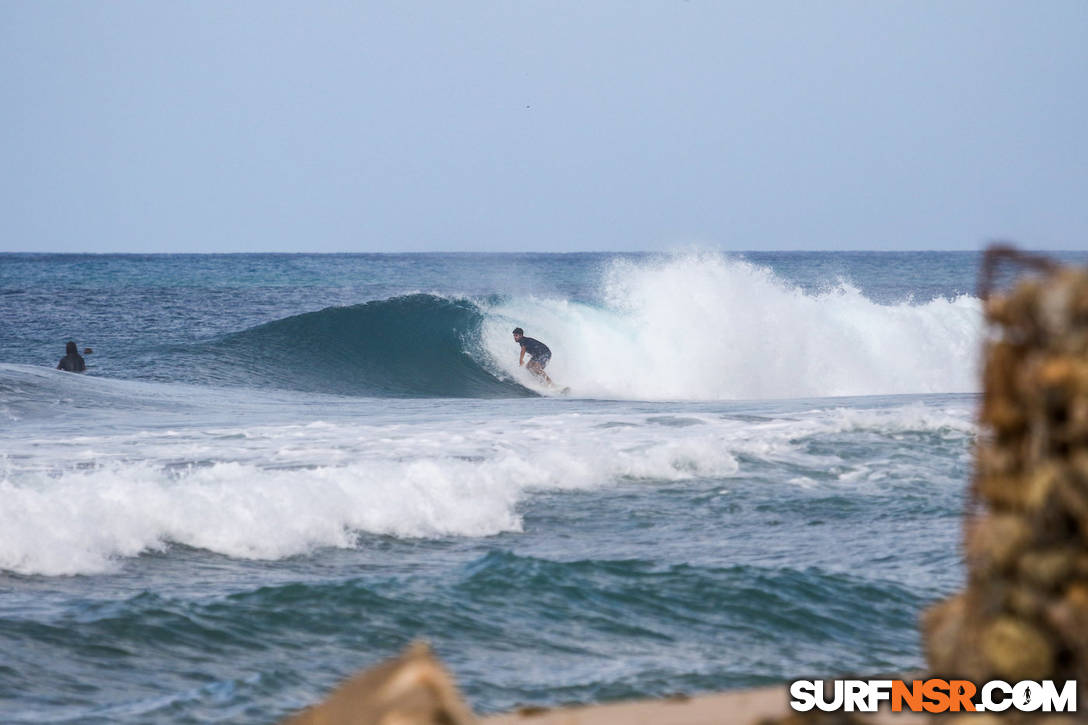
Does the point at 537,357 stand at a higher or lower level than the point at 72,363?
lower

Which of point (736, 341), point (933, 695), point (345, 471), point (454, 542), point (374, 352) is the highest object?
point (933, 695)

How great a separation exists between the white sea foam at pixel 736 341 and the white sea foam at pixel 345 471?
26.5 feet

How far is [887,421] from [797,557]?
231 inches

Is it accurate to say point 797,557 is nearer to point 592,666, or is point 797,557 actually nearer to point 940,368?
point 592,666

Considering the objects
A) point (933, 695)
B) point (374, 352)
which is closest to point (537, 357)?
point (374, 352)

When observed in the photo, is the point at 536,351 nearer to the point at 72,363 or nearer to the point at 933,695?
the point at 72,363

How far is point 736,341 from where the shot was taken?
2388 centimetres

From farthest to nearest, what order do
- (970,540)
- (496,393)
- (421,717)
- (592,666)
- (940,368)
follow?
(940,368)
(496,393)
(592,666)
(970,540)
(421,717)

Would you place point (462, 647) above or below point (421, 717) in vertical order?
below

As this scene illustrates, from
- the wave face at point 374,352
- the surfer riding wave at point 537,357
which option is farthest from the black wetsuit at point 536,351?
the wave face at point 374,352

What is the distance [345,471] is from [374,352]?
16222 millimetres

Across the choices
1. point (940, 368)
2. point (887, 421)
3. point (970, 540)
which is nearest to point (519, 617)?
point (970, 540)

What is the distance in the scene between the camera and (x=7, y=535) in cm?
788

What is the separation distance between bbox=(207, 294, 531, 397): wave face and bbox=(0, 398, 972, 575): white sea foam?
346 inches
